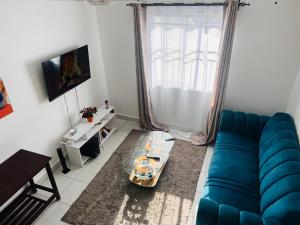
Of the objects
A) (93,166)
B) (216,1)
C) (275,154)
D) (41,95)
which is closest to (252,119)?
(275,154)

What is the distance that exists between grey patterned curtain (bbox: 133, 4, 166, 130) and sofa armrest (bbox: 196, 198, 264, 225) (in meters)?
2.27

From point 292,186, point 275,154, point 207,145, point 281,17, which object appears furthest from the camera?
point 207,145

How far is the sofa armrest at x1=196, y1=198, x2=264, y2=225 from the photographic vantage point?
187 cm

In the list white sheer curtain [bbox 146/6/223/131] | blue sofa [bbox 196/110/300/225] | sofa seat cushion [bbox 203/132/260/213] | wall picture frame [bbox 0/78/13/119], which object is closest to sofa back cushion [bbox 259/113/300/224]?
blue sofa [bbox 196/110/300/225]

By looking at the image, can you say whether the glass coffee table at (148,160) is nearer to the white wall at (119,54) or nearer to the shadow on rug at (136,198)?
the shadow on rug at (136,198)

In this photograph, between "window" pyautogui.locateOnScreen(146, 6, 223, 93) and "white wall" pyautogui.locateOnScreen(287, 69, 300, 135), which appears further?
"window" pyautogui.locateOnScreen(146, 6, 223, 93)

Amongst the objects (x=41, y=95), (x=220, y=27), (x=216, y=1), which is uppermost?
(x=216, y=1)

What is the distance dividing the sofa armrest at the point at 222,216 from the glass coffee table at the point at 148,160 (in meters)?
0.95

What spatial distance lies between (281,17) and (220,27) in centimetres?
72

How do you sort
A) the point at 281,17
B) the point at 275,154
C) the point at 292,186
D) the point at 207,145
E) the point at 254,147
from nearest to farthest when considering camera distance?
the point at 292,186 < the point at 275,154 < the point at 281,17 < the point at 254,147 < the point at 207,145

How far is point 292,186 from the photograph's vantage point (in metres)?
1.90

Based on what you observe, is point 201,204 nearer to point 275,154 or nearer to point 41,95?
point 275,154

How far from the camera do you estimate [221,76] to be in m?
A: 3.29

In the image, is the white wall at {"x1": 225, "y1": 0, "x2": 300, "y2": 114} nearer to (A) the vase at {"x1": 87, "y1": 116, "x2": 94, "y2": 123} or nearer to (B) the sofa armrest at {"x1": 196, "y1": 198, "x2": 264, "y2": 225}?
(B) the sofa armrest at {"x1": 196, "y1": 198, "x2": 264, "y2": 225}
